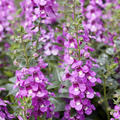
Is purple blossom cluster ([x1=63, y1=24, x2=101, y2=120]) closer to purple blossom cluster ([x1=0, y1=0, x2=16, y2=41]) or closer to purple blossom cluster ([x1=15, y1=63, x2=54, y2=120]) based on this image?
purple blossom cluster ([x1=15, y1=63, x2=54, y2=120])

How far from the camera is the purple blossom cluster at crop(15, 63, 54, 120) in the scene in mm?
1757

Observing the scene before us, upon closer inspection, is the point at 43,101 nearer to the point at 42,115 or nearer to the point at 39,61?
the point at 42,115

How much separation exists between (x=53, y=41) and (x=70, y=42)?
62 cm

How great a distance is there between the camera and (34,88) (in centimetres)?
175

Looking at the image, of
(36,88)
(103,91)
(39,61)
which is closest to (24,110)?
(36,88)

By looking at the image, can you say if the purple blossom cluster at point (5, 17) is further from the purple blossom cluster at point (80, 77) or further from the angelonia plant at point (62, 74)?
the purple blossom cluster at point (80, 77)

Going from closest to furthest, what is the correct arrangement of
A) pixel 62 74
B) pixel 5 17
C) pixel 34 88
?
pixel 34 88, pixel 62 74, pixel 5 17

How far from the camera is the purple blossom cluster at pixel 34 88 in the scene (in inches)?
69.2

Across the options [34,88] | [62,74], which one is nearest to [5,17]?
[62,74]

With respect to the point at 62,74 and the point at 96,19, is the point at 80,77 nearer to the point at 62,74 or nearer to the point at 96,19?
the point at 62,74

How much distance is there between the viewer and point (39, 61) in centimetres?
197

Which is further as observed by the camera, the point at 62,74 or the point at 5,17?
the point at 5,17

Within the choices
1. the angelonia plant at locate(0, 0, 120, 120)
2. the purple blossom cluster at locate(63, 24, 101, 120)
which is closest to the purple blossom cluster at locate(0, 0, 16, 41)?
the angelonia plant at locate(0, 0, 120, 120)

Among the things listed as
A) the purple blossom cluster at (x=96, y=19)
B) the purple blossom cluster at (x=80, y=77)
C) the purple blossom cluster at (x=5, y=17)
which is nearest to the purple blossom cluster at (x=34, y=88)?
the purple blossom cluster at (x=80, y=77)
